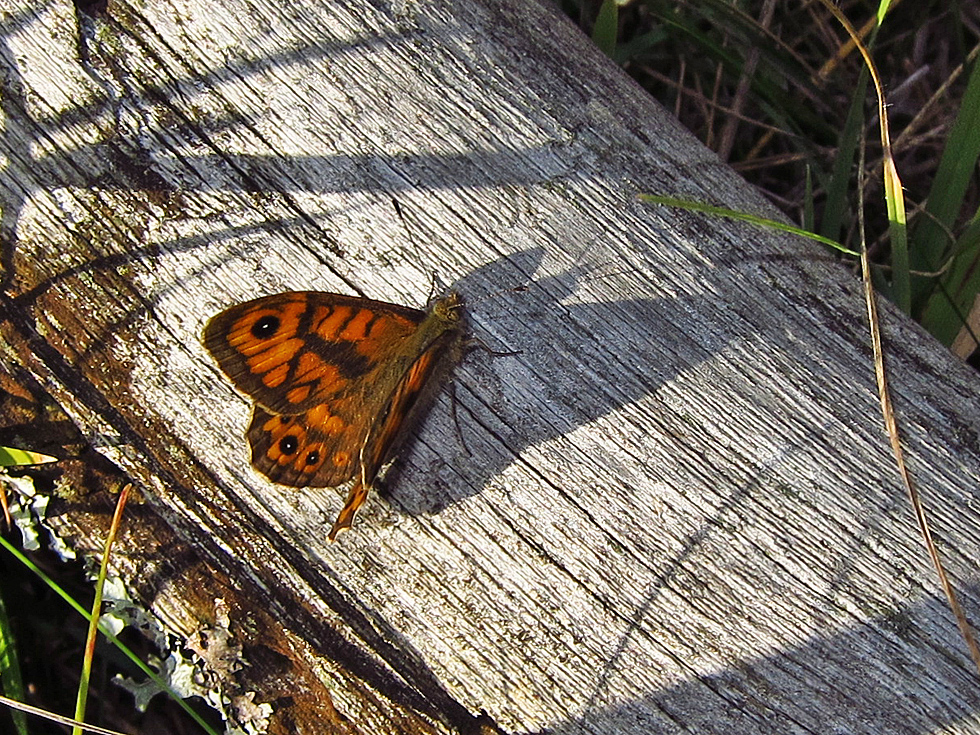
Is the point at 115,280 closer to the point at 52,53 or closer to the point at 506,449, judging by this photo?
the point at 52,53

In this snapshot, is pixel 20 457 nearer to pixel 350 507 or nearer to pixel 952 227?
pixel 350 507

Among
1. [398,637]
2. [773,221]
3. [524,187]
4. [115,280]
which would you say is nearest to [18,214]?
[115,280]

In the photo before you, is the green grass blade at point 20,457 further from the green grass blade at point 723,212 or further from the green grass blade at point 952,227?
the green grass blade at point 952,227

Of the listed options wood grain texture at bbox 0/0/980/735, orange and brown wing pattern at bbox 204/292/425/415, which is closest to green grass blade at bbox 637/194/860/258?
wood grain texture at bbox 0/0/980/735

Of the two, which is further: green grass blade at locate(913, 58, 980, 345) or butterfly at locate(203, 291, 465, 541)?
green grass blade at locate(913, 58, 980, 345)

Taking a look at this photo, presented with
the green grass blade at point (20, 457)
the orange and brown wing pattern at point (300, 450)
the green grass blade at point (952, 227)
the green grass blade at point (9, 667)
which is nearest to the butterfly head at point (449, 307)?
the orange and brown wing pattern at point (300, 450)

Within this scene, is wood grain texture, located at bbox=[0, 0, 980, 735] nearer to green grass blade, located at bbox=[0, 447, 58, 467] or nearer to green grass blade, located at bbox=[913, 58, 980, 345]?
green grass blade, located at bbox=[0, 447, 58, 467]
